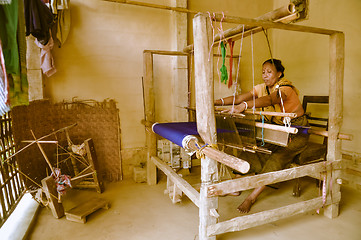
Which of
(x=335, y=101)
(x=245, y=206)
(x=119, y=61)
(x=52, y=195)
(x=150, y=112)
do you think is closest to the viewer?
(x=335, y=101)

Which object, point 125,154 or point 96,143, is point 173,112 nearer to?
point 125,154

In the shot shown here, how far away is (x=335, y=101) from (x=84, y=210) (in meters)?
2.84

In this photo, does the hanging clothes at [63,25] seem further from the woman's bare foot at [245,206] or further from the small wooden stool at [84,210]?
the woman's bare foot at [245,206]

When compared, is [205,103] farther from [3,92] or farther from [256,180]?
[3,92]

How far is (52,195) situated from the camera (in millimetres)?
2502

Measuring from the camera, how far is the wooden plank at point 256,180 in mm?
1891

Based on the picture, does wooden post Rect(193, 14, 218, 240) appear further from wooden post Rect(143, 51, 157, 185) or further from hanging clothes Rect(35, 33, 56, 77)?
hanging clothes Rect(35, 33, 56, 77)

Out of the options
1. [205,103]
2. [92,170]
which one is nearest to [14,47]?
[205,103]

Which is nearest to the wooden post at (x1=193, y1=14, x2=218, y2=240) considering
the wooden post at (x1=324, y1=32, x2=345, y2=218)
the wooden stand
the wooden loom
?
the wooden loom

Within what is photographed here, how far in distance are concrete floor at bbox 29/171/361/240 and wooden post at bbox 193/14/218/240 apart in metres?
0.50

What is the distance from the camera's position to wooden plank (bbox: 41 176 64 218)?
8.14 feet

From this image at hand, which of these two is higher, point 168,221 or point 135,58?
point 135,58

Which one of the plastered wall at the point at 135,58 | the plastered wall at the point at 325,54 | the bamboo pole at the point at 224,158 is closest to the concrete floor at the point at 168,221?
the plastered wall at the point at 135,58

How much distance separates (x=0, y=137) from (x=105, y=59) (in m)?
1.68
